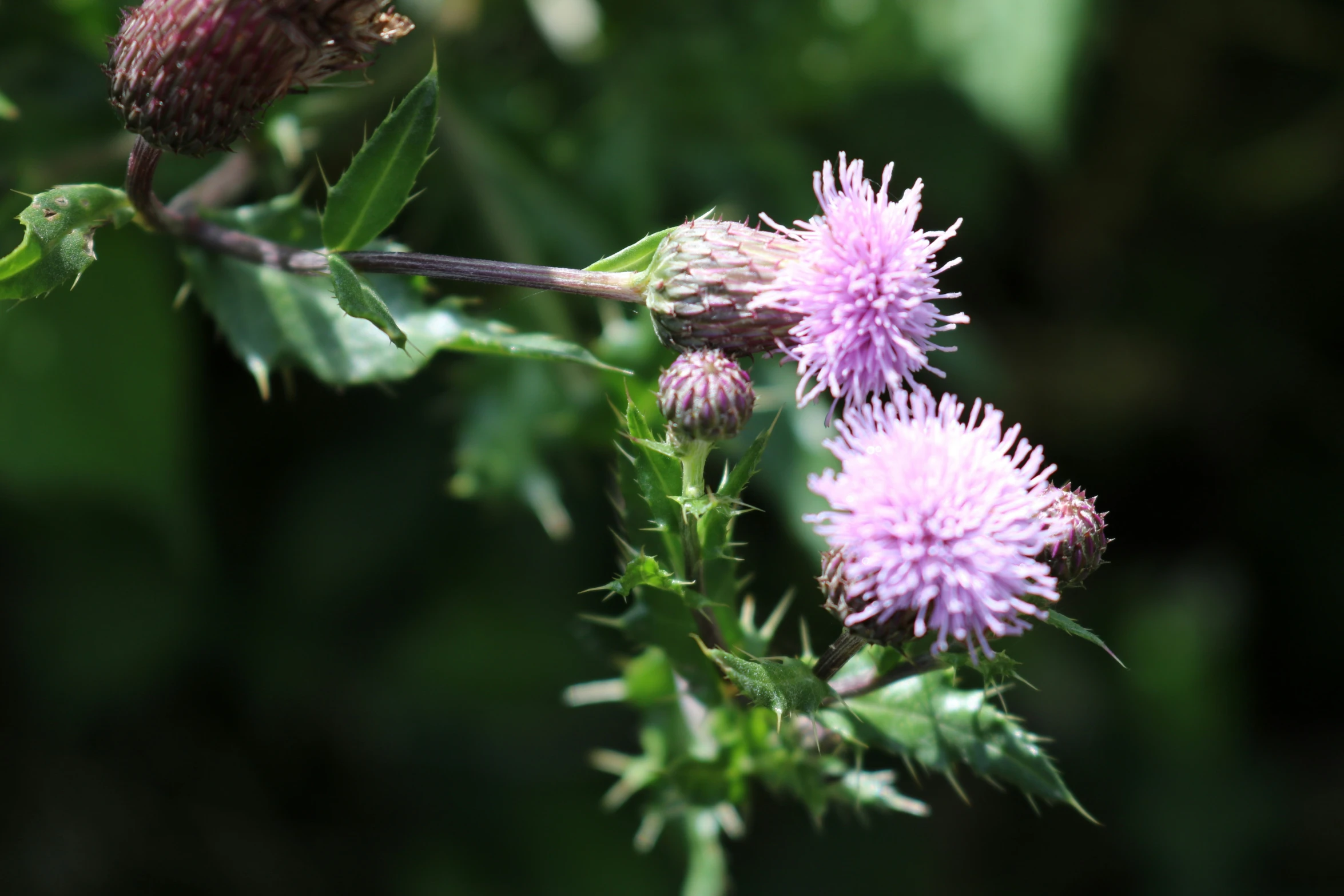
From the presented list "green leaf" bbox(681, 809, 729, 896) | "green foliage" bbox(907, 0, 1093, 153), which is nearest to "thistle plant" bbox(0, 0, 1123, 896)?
"green leaf" bbox(681, 809, 729, 896)

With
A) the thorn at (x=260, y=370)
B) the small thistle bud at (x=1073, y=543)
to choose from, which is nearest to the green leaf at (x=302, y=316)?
the thorn at (x=260, y=370)

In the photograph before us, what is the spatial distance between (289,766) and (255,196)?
2051 mm

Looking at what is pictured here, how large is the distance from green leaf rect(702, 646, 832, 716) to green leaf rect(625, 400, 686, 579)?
0.77 ft

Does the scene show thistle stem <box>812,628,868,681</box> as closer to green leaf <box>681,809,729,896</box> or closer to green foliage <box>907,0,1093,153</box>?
green leaf <box>681,809,729,896</box>

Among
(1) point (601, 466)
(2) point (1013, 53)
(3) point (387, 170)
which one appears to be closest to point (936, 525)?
(3) point (387, 170)

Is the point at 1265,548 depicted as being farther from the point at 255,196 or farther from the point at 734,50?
the point at 255,196

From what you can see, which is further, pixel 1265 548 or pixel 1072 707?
pixel 1265 548

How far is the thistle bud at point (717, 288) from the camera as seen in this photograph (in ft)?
6.13

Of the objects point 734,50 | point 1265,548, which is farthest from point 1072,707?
point 734,50

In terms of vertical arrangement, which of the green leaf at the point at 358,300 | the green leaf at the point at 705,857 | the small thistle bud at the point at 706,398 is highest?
the green leaf at the point at 358,300

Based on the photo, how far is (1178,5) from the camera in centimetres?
471

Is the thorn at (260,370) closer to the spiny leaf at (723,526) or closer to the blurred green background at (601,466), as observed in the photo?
the blurred green background at (601,466)

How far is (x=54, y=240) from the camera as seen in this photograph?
189cm

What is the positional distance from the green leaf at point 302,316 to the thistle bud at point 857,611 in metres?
0.67
